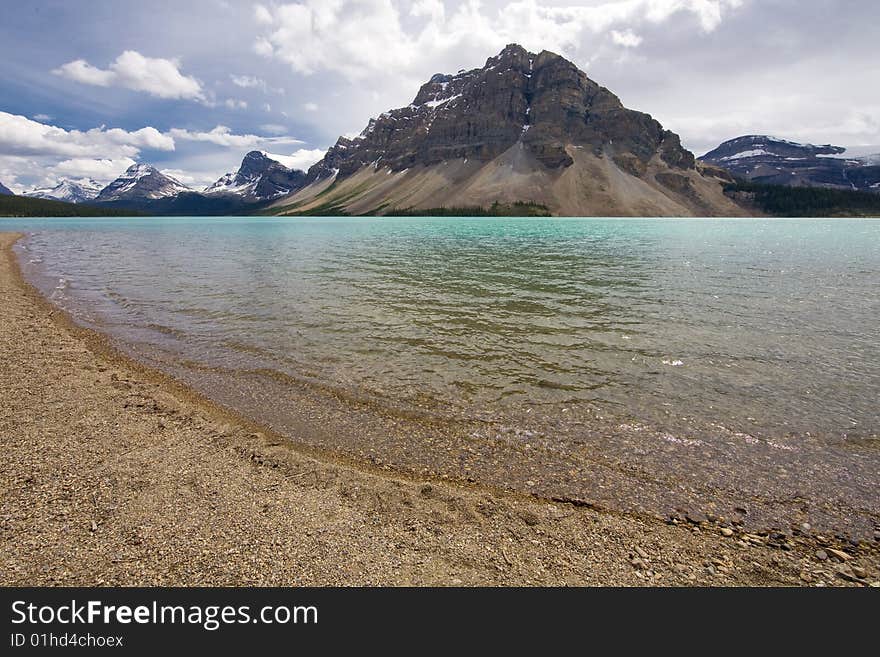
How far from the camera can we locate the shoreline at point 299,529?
6492 millimetres

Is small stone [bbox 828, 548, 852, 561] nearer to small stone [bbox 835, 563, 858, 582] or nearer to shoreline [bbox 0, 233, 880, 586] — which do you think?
shoreline [bbox 0, 233, 880, 586]

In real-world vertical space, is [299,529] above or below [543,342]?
below

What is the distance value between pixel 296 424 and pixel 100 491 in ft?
15.2

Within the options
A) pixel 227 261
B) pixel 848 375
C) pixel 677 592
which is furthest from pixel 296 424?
pixel 227 261

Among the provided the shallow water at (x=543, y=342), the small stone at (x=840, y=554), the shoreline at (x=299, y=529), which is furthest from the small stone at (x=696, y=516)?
the shallow water at (x=543, y=342)

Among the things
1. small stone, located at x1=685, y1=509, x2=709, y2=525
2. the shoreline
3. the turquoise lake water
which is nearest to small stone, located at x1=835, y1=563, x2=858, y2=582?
the shoreline

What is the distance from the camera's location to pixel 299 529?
24.4ft

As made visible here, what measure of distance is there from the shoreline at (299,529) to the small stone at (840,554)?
5cm

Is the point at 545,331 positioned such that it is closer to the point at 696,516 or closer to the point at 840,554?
the point at 696,516

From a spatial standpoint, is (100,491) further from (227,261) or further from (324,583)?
(227,261)

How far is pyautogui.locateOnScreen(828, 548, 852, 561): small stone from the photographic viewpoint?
7203 millimetres

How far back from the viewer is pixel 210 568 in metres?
6.41

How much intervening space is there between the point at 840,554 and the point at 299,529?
32.0 ft

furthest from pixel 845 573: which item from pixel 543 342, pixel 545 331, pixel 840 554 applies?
pixel 545 331
